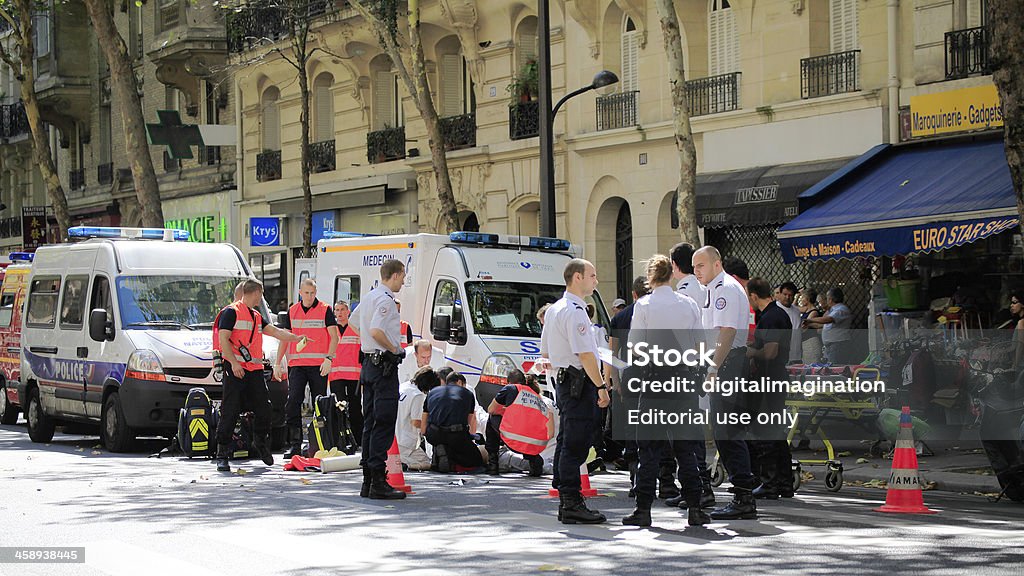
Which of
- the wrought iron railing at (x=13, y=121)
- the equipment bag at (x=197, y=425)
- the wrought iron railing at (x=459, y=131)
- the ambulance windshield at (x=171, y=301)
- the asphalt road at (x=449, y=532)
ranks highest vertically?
the wrought iron railing at (x=13, y=121)

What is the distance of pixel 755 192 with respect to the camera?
69.9 feet

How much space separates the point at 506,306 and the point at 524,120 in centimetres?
1049

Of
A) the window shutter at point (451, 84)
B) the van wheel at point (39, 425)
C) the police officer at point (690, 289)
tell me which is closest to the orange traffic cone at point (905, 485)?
the police officer at point (690, 289)

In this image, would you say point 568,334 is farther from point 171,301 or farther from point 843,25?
point 843,25

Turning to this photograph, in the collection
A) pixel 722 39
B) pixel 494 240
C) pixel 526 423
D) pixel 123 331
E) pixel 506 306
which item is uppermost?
pixel 722 39

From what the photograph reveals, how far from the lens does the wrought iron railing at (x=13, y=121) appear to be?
48.4 meters

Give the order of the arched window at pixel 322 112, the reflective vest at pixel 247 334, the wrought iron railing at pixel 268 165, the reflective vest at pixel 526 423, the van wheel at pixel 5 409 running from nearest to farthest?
the reflective vest at pixel 526 423
the reflective vest at pixel 247 334
the van wheel at pixel 5 409
the arched window at pixel 322 112
the wrought iron railing at pixel 268 165

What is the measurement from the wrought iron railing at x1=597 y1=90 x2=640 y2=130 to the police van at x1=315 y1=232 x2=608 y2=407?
714cm

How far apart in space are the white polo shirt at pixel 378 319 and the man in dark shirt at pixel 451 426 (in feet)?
8.09

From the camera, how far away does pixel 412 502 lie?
10984mm

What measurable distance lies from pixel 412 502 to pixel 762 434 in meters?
2.78

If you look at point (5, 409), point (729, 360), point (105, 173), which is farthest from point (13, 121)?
point (729, 360)

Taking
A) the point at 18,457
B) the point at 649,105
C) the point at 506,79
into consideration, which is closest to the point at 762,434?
the point at 18,457

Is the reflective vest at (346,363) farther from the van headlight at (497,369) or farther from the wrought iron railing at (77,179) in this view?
the wrought iron railing at (77,179)
